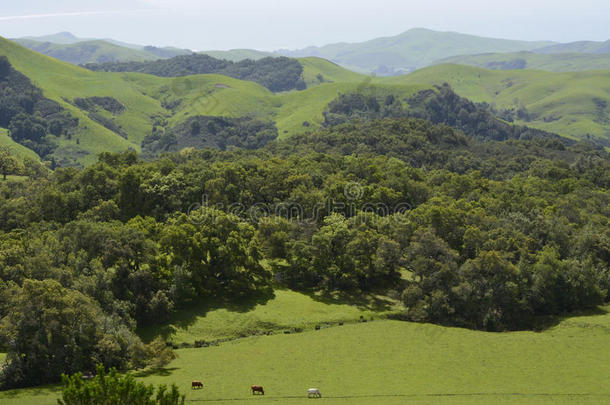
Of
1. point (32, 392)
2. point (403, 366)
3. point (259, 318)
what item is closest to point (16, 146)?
point (259, 318)

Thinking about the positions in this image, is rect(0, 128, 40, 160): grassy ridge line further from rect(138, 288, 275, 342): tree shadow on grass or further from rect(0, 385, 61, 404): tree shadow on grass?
rect(0, 385, 61, 404): tree shadow on grass

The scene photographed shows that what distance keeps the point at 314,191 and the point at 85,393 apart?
58.1 meters

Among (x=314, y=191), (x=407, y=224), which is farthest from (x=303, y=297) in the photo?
(x=314, y=191)

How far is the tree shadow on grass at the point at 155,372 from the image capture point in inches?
1637

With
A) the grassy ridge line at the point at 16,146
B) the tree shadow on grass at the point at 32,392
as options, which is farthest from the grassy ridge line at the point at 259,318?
the grassy ridge line at the point at 16,146

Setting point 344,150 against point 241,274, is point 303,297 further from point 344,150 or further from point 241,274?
point 344,150

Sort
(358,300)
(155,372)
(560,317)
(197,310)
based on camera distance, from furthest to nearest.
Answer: (358,300) → (197,310) → (560,317) → (155,372)

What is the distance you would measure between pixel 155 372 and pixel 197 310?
14.2m

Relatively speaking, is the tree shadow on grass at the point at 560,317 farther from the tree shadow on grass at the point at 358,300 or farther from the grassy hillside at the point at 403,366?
the tree shadow on grass at the point at 358,300

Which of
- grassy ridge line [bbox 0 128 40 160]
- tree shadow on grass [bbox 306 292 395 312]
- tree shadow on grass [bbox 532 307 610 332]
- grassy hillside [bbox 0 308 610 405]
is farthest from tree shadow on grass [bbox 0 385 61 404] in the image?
grassy ridge line [bbox 0 128 40 160]

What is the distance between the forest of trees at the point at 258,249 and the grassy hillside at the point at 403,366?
13.8 feet

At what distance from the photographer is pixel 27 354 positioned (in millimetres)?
39594

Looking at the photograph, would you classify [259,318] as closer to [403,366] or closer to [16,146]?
[403,366]

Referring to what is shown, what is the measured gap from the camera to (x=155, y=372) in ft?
140
